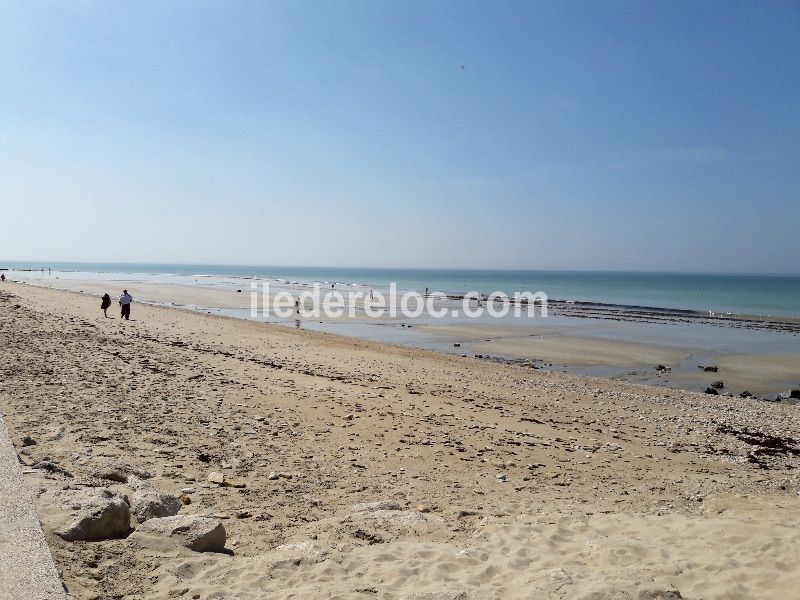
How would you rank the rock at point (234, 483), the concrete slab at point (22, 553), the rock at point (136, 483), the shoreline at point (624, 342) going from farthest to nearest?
the shoreline at point (624, 342), the rock at point (234, 483), the rock at point (136, 483), the concrete slab at point (22, 553)

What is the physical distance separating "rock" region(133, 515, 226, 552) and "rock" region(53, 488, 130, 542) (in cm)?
20

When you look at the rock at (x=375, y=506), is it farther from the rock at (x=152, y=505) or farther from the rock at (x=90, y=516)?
the rock at (x=90, y=516)

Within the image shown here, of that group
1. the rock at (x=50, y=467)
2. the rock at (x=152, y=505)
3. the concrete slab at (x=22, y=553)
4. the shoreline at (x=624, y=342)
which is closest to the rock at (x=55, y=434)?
the rock at (x=50, y=467)

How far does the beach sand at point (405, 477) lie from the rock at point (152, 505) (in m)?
0.41

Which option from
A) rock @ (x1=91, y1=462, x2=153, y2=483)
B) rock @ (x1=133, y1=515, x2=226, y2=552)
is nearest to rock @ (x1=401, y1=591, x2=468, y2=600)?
rock @ (x1=133, y1=515, x2=226, y2=552)

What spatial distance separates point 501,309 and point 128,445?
1675 inches

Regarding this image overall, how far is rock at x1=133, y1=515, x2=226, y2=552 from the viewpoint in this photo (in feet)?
15.4

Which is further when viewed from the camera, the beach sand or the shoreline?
the shoreline

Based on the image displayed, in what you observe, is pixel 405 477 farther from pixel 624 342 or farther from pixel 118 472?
pixel 624 342

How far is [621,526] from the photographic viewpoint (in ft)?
18.8

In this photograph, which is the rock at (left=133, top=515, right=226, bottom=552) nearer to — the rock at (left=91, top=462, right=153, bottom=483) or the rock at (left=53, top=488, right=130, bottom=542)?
the rock at (left=53, top=488, right=130, bottom=542)

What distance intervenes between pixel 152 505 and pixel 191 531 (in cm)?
70

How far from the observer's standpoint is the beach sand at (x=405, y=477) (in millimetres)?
4363

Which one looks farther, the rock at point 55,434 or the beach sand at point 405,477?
the rock at point 55,434
